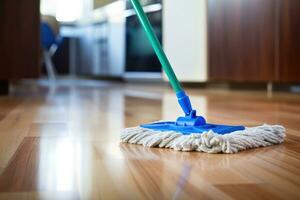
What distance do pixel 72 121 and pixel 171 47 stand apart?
2156mm

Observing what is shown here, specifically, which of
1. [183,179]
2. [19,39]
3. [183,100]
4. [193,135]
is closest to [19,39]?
[19,39]

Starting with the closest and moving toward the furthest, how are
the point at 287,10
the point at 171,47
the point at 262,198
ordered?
the point at 262,198 < the point at 287,10 < the point at 171,47

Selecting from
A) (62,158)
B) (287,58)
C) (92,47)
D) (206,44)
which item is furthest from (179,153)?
(92,47)

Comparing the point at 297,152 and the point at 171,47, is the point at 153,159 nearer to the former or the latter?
the point at 297,152

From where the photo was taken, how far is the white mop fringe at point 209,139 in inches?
28.7

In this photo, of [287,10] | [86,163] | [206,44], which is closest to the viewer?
[86,163]

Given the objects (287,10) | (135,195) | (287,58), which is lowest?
(135,195)

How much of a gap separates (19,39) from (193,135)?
161 centimetres

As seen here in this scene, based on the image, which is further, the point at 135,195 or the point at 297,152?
the point at 297,152

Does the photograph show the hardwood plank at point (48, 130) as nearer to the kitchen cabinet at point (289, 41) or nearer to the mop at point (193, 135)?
the mop at point (193, 135)

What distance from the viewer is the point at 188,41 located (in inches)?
125

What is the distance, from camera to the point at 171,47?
3287 millimetres

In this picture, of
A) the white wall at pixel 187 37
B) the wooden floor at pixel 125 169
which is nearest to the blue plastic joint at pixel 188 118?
the wooden floor at pixel 125 169

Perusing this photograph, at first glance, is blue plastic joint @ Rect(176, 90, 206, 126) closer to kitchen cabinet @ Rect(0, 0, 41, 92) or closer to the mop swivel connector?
the mop swivel connector
